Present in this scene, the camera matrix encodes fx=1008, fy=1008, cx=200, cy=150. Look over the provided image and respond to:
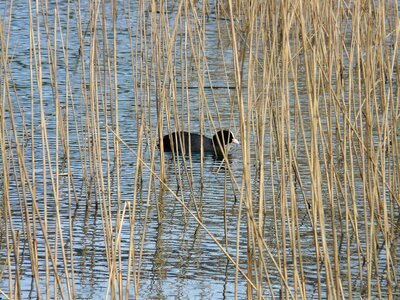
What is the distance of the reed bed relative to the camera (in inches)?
105

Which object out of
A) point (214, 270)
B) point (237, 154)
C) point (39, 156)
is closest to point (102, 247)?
point (214, 270)

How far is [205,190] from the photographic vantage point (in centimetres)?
473

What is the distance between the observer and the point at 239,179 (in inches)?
197

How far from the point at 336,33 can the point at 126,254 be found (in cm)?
112

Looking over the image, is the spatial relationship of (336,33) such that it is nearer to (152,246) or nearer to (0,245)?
(152,246)

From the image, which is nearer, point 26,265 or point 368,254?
point 368,254

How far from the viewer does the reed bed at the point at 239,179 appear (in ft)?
8.76

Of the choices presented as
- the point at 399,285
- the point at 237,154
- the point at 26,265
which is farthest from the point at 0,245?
the point at 237,154

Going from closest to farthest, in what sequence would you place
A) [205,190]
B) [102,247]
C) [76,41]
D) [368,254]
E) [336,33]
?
1. [368,254]
2. [336,33]
3. [102,247]
4. [205,190]
5. [76,41]

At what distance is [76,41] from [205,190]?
415cm

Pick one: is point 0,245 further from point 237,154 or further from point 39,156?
point 237,154

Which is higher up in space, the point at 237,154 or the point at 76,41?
the point at 76,41

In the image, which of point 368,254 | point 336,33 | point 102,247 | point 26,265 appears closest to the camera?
point 368,254

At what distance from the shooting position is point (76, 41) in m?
8.58
